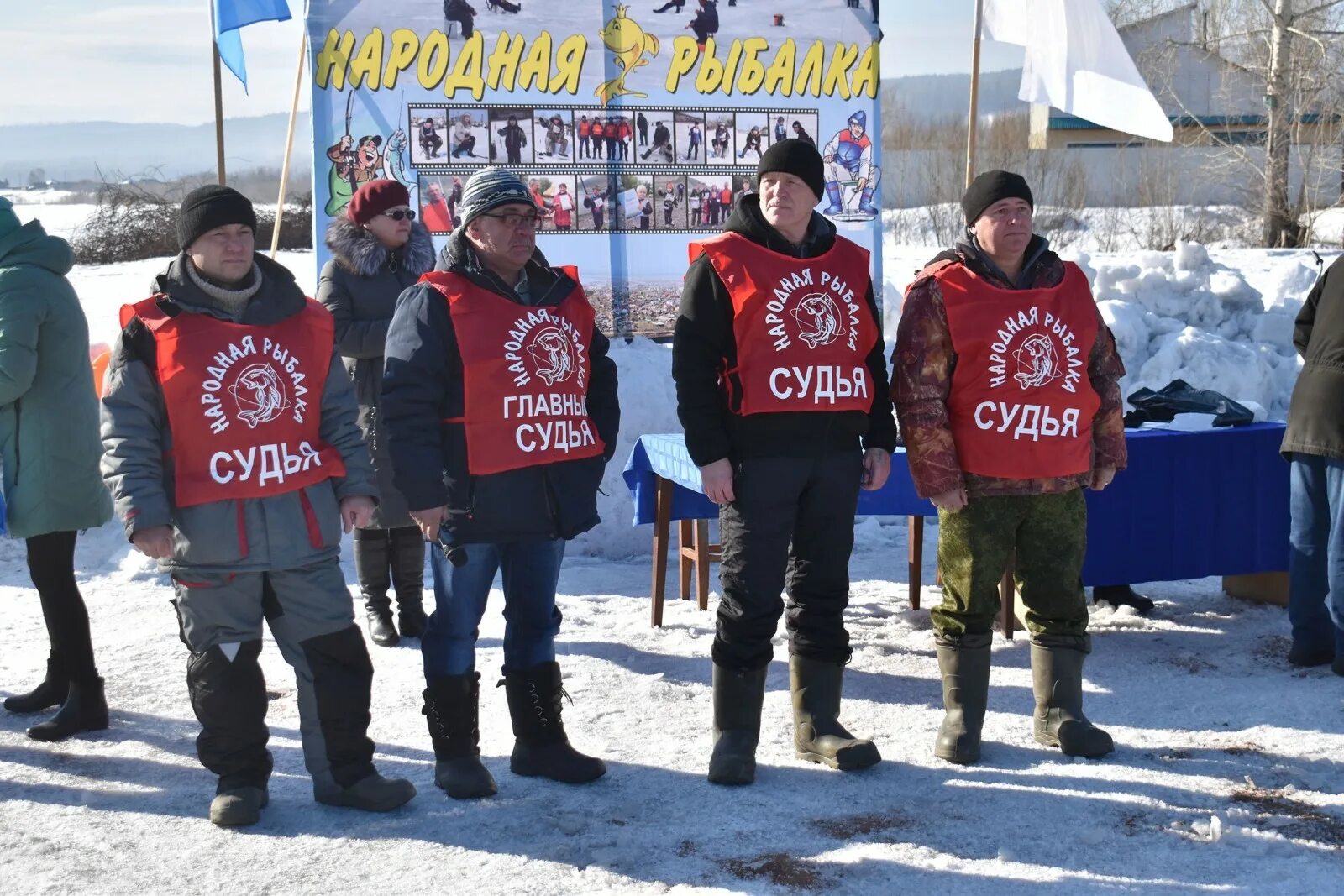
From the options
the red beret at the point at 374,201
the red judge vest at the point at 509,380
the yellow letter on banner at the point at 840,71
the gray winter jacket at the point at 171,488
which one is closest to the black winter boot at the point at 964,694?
the red judge vest at the point at 509,380

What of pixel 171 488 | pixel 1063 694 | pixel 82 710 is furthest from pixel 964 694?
pixel 82 710

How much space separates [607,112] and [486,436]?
13.5 ft

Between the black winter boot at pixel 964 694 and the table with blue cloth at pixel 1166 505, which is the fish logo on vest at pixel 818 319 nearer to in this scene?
the black winter boot at pixel 964 694

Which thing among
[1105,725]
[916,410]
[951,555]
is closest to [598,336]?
[916,410]

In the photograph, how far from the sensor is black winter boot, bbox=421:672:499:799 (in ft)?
13.0

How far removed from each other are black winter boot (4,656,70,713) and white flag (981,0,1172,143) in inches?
210

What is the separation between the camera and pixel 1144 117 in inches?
262

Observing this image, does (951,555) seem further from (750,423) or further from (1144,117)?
(1144,117)

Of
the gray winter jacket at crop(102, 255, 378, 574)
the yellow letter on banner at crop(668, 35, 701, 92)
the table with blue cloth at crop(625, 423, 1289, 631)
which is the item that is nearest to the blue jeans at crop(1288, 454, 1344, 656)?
the table with blue cloth at crop(625, 423, 1289, 631)

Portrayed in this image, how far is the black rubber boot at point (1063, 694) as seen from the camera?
14.0 ft

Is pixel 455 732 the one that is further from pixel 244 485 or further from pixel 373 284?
pixel 373 284

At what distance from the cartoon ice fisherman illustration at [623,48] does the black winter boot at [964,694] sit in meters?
4.36

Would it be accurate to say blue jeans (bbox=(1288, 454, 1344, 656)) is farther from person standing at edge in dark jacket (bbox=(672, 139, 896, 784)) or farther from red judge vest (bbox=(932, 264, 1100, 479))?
person standing at edge in dark jacket (bbox=(672, 139, 896, 784))

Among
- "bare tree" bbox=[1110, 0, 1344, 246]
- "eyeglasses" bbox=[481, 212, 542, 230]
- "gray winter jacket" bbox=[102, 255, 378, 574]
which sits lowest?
"gray winter jacket" bbox=[102, 255, 378, 574]
